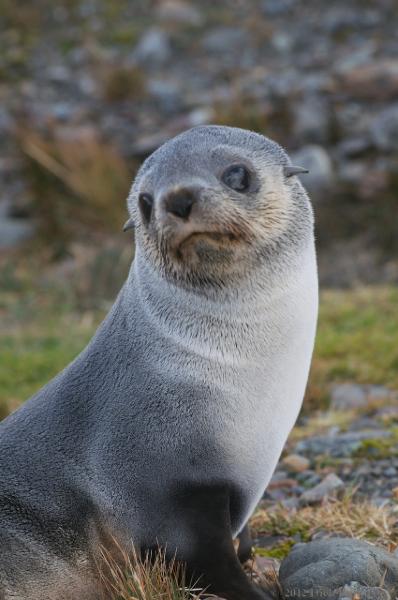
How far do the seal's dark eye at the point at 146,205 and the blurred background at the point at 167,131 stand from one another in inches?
135

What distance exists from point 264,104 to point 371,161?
2.17 m

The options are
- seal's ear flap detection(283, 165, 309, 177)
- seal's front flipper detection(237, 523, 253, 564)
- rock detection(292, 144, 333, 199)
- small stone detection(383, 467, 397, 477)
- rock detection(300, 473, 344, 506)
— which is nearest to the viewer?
seal's ear flap detection(283, 165, 309, 177)

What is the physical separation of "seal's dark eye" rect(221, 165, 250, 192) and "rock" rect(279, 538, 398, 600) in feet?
4.31

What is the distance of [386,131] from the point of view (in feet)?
44.3

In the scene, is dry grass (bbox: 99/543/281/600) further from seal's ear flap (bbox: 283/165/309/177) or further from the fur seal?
seal's ear flap (bbox: 283/165/309/177)

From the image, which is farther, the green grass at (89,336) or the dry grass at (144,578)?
the green grass at (89,336)

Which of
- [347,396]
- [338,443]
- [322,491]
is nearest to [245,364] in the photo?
[322,491]

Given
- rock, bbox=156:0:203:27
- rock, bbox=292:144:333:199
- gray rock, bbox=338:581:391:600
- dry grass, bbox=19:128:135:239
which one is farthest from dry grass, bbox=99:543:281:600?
rock, bbox=156:0:203:27

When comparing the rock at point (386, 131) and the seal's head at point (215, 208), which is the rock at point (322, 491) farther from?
the rock at point (386, 131)

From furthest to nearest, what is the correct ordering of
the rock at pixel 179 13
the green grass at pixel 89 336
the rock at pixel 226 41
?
the rock at pixel 179 13 → the rock at pixel 226 41 → the green grass at pixel 89 336

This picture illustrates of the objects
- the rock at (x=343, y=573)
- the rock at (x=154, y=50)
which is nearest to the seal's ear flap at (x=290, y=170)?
the rock at (x=343, y=573)

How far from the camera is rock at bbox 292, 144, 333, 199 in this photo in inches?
490

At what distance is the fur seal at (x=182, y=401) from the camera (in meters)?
3.26

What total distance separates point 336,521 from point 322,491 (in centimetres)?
56
